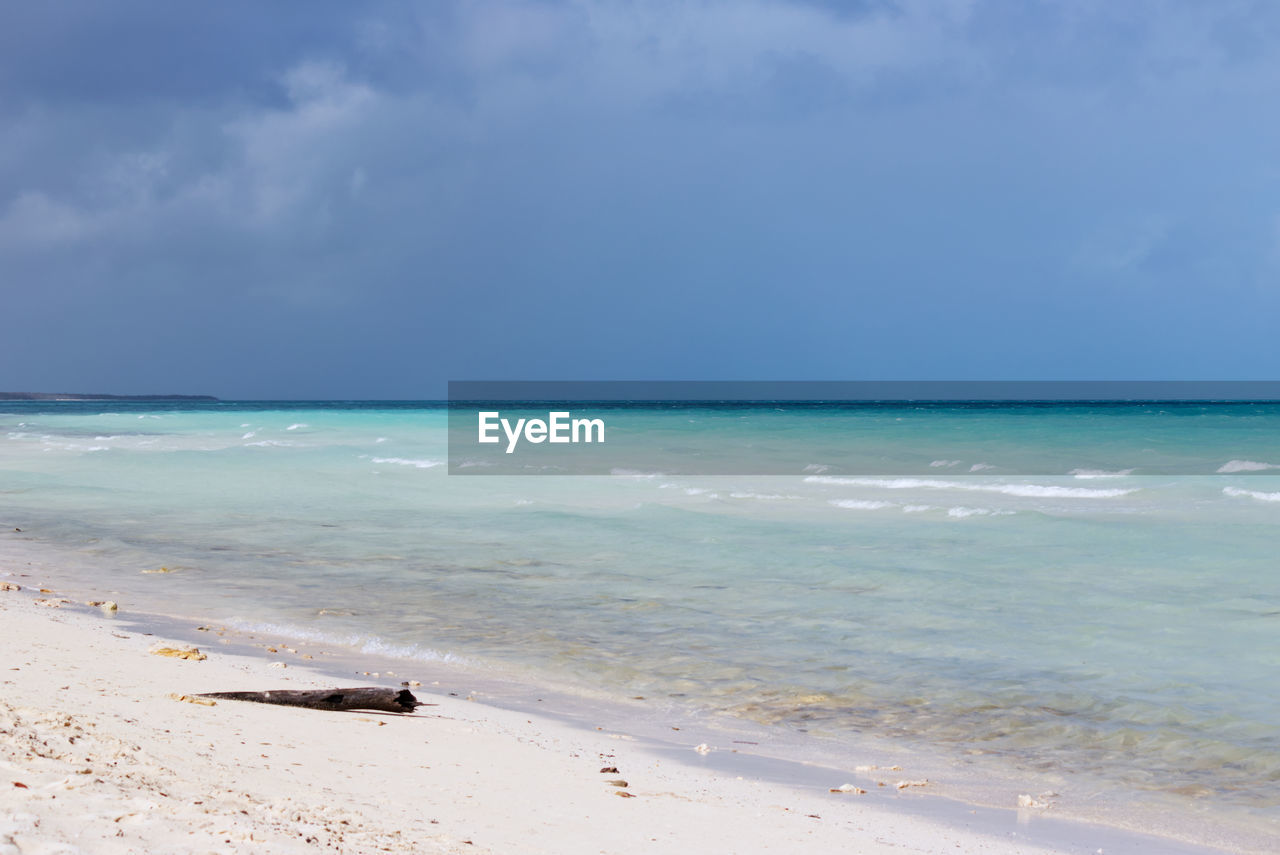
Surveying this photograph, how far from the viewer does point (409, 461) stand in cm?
3234

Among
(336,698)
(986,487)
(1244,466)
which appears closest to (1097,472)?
(1244,466)

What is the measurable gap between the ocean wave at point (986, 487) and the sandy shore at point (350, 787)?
18.0m

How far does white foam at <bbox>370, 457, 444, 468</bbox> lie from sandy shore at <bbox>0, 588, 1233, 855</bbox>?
24901 mm

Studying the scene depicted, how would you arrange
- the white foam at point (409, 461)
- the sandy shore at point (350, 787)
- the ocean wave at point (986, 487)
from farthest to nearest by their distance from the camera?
1. the white foam at point (409, 461)
2. the ocean wave at point (986, 487)
3. the sandy shore at point (350, 787)

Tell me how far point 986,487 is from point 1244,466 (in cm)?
1054

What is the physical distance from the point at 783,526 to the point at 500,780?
12.7 metres

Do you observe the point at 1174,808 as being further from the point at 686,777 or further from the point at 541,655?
the point at 541,655

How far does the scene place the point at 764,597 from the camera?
10680mm

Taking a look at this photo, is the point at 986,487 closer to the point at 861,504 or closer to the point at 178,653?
the point at 861,504

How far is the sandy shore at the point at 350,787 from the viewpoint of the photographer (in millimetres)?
3189

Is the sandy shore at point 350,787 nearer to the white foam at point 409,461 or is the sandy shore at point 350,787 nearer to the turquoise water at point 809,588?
the turquoise water at point 809,588

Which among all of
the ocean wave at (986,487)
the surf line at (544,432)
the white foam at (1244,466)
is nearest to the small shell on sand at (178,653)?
the ocean wave at (986,487)

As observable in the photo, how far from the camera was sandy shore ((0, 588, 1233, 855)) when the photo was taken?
3.19 m

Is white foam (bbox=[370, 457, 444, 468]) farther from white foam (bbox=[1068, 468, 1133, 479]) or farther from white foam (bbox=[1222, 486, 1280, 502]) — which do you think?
white foam (bbox=[1222, 486, 1280, 502])
